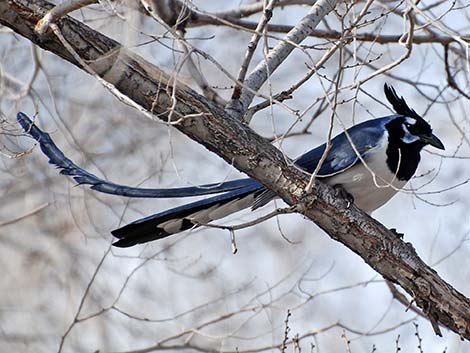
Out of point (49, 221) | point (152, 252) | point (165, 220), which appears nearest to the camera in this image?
point (165, 220)

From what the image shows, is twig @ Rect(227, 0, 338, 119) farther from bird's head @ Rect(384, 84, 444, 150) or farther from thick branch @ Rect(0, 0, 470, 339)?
bird's head @ Rect(384, 84, 444, 150)

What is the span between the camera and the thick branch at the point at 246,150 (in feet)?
10.3

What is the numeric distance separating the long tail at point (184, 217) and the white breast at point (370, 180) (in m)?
0.41

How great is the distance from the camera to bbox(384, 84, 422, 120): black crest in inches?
175

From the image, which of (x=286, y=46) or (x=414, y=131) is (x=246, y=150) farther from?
(x=414, y=131)

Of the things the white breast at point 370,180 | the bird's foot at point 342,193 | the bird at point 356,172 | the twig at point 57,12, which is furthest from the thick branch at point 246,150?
the white breast at point 370,180

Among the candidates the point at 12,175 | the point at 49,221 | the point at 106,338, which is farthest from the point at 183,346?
the point at 49,221

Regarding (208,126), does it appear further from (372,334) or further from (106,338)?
(106,338)

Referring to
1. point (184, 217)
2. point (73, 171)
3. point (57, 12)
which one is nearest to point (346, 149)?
point (184, 217)

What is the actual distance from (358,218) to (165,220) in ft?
2.62

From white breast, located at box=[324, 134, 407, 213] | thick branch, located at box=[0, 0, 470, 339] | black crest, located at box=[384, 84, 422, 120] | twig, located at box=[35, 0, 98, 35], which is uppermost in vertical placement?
black crest, located at box=[384, 84, 422, 120]

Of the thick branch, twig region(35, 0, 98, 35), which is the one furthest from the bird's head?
twig region(35, 0, 98, 35)

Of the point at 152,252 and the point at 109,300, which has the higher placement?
the point at 109,300

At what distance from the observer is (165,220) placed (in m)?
3.79
